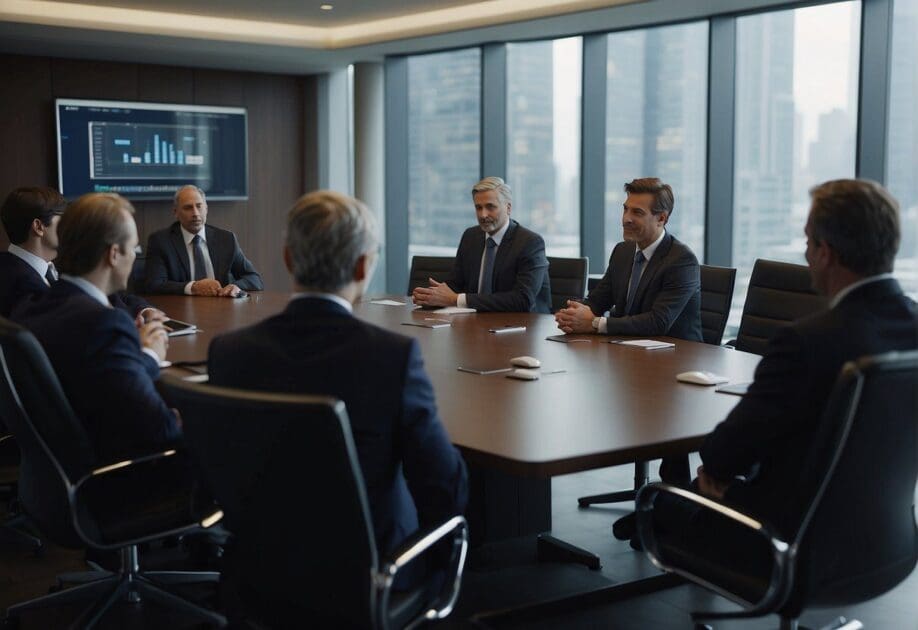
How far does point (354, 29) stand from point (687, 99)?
3.10m

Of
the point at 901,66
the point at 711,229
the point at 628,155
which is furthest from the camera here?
the point at 628,155

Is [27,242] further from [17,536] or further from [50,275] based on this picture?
[17,536]

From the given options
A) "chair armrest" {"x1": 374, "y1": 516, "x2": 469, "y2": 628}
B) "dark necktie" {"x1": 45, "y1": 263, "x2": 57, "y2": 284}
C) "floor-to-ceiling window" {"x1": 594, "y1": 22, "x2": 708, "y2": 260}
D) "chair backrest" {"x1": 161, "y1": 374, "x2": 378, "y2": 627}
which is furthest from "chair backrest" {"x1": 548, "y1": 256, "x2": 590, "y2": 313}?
"chair backrest" {"x1": 161, "y1": 374, "x2": 378, "y2": 627}

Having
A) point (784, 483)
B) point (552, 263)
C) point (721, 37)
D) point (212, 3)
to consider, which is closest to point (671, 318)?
point (552, 263)

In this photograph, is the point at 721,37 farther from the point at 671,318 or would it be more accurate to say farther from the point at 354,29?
the point at 671,318

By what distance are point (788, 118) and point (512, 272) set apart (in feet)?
10.4

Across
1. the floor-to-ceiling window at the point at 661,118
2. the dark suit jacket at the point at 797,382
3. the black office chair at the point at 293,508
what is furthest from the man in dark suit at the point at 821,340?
the floor-to-ceiling window at the point at 661,118

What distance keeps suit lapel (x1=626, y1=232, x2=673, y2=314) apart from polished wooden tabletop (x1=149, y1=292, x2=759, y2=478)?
0.42 m

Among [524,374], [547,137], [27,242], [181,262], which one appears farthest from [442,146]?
[524,374]

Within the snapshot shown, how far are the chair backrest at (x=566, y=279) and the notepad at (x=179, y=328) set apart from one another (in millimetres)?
2207

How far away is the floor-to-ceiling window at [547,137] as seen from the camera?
8.99 meters

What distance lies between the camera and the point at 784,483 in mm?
2420

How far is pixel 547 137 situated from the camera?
9.20 meters

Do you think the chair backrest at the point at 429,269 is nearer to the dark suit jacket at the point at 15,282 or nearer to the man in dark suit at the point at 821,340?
the dark suit jacket at the point at 15,282
